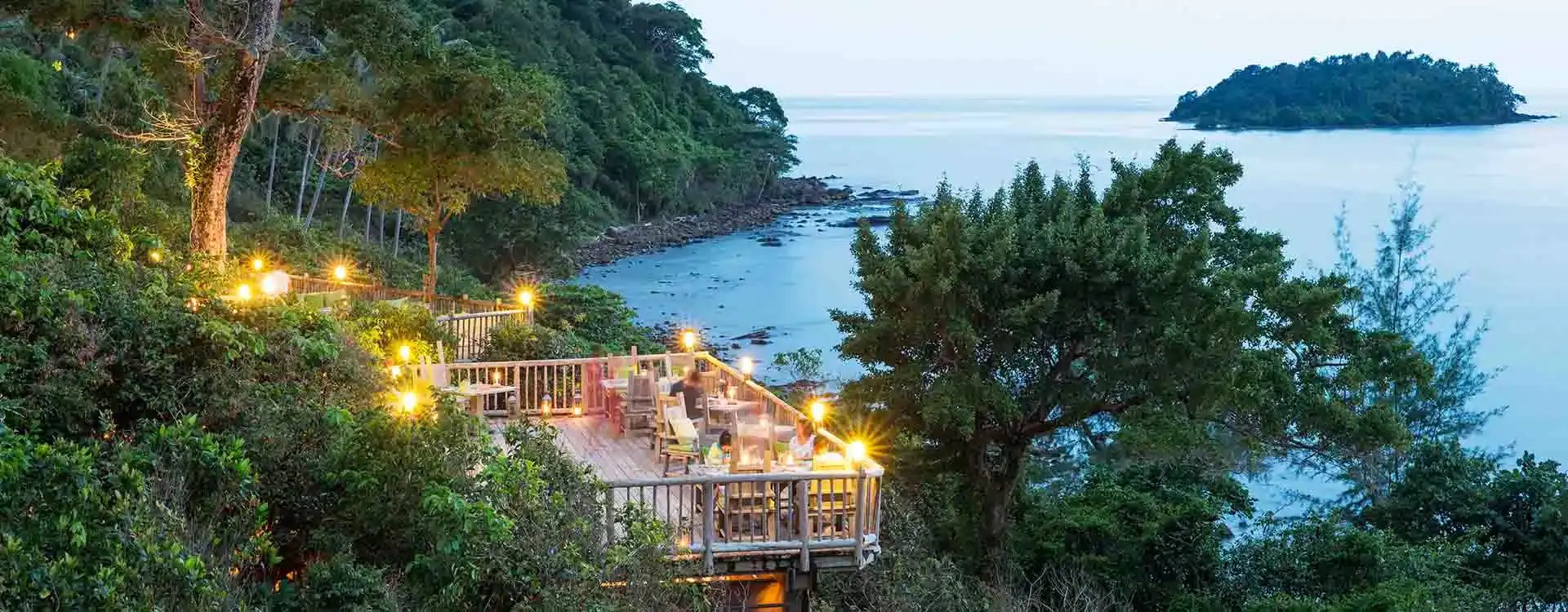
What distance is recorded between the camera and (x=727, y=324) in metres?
45.8

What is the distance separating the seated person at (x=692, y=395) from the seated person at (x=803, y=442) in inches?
49.6

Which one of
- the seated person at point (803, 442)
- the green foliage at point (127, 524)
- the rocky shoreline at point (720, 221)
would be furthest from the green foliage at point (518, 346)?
the rocky shoreline at point (720, 221)

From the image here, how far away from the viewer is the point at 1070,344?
53.7ft

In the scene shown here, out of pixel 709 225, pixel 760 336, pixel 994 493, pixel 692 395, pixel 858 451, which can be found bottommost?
pixel 760 336

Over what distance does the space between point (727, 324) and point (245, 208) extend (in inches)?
647

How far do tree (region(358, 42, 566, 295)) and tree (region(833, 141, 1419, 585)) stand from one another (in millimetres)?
7611

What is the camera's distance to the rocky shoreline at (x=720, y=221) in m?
59.5

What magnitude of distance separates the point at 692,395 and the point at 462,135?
10024mm

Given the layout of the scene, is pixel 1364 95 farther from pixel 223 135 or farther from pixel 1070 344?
pixel 223 135

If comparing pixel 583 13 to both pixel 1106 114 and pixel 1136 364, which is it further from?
pixel 1106 114

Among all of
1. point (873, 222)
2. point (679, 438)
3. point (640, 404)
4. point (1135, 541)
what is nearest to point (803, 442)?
point (679, 438)

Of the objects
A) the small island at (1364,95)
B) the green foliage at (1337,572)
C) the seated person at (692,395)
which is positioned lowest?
the green foliage at (1337,572)

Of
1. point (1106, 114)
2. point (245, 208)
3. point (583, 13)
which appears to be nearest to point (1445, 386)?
point (245, 208)

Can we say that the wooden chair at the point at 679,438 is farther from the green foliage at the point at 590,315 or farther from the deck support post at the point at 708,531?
the green foliage at the point at 590,315
